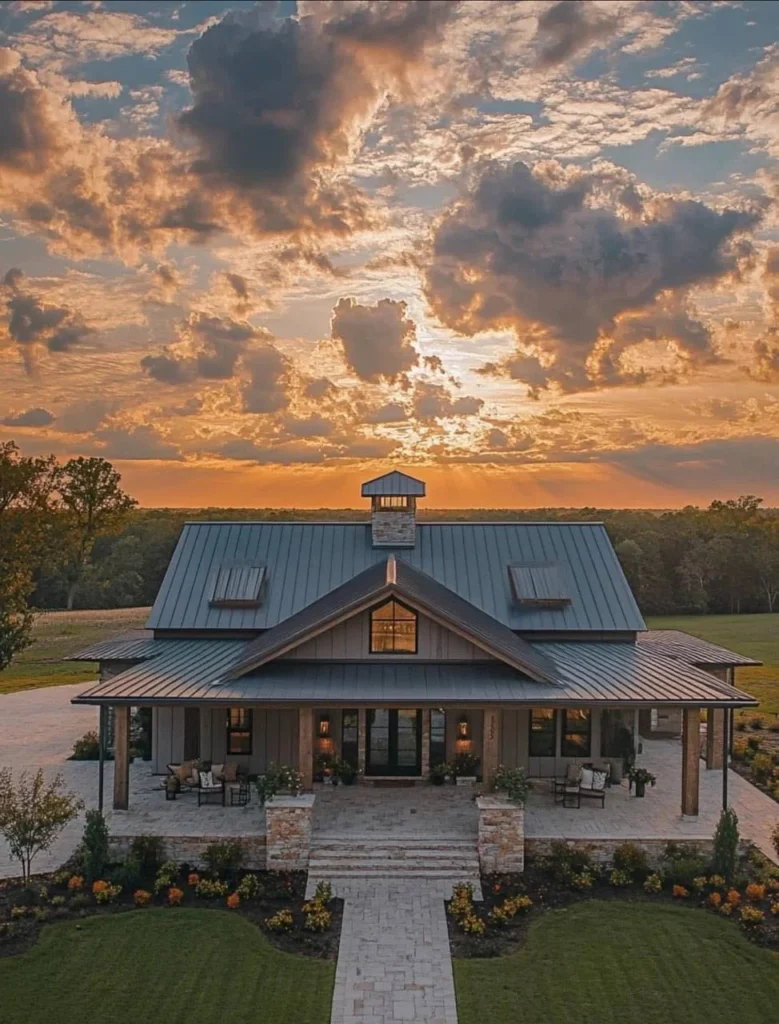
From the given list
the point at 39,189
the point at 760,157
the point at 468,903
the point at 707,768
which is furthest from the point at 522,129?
the point at 468,903

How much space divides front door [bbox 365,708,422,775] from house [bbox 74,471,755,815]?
0.03 m

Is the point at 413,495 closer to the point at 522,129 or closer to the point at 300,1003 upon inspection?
the point at 522,129

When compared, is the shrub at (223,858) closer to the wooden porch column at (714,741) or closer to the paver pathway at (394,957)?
the paver pathway at (394,957)

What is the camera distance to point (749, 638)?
1950 inches

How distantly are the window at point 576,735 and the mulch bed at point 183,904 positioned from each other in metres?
7.73

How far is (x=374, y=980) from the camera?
12.4 m

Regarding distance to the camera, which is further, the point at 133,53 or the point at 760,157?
the point at 760,157

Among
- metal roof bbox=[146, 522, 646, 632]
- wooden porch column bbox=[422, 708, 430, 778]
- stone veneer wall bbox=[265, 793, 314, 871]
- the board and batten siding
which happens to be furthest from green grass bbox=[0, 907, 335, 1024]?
metal roof bbox=[146, 522, 646, 632]

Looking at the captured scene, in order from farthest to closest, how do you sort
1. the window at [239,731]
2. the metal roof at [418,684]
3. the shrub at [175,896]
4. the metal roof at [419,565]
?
1. the metal roof at [419,565]
2. the window at [239,731]
3. the metal roof at [418,684]
4. the shrub at [175,896]

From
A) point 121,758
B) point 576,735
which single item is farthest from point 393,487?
point 121,758

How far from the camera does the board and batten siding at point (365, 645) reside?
19.6 meters

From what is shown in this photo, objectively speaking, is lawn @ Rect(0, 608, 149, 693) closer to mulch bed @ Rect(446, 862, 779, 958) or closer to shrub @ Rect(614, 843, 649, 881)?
mulch bed @ Rect(446, 862, 779, 958)

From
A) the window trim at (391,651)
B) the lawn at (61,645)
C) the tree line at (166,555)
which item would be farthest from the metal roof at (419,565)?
the tree line at (166,555)

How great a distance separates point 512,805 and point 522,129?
18222 millimetres
